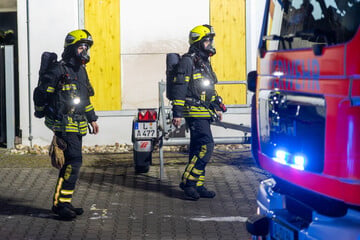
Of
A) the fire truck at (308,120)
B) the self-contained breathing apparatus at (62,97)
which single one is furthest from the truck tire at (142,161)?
the fire truck at (308,120)

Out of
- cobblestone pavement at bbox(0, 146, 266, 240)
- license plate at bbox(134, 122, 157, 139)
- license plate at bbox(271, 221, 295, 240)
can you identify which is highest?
license plate at bbox(134, 122, 157, 139)

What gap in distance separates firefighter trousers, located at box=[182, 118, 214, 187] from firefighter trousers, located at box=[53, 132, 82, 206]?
5.04 feet

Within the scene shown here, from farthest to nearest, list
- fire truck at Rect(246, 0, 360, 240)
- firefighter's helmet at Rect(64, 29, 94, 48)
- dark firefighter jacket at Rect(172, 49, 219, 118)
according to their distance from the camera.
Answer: dark firefighter jacket at Rect(172, 49, 219, 118), firefighter's helmet at Rect(64, 29, 94, 48), fire truck at Rect(246, 0, 360, 240)

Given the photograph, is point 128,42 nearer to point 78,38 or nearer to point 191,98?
point 191,98

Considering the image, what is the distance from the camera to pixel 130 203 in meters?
9.27

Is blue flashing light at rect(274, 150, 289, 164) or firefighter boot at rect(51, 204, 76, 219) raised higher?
blue flashing light at rect(274, 150, 289, 164)

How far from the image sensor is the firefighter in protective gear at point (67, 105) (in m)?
8.38

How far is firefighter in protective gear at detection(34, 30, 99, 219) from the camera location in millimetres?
8375

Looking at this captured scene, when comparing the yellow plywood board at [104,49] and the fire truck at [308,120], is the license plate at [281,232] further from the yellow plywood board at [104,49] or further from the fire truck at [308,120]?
the yellow plywood board at [104,49]

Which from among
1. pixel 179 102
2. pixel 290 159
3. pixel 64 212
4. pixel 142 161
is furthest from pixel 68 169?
pixel 290 159

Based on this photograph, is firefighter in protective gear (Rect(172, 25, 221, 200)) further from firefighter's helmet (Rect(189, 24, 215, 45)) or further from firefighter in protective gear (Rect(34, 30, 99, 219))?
firefighter in protective gear (Rect(34, 30, 99, 219))

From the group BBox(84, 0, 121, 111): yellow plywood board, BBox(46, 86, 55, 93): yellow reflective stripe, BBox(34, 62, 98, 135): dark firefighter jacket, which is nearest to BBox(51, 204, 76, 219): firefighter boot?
BBox(34, 62, 98, 135): dark firefighter jacket

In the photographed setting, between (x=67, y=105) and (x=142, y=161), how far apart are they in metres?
2.70

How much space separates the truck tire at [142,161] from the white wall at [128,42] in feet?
8.94
